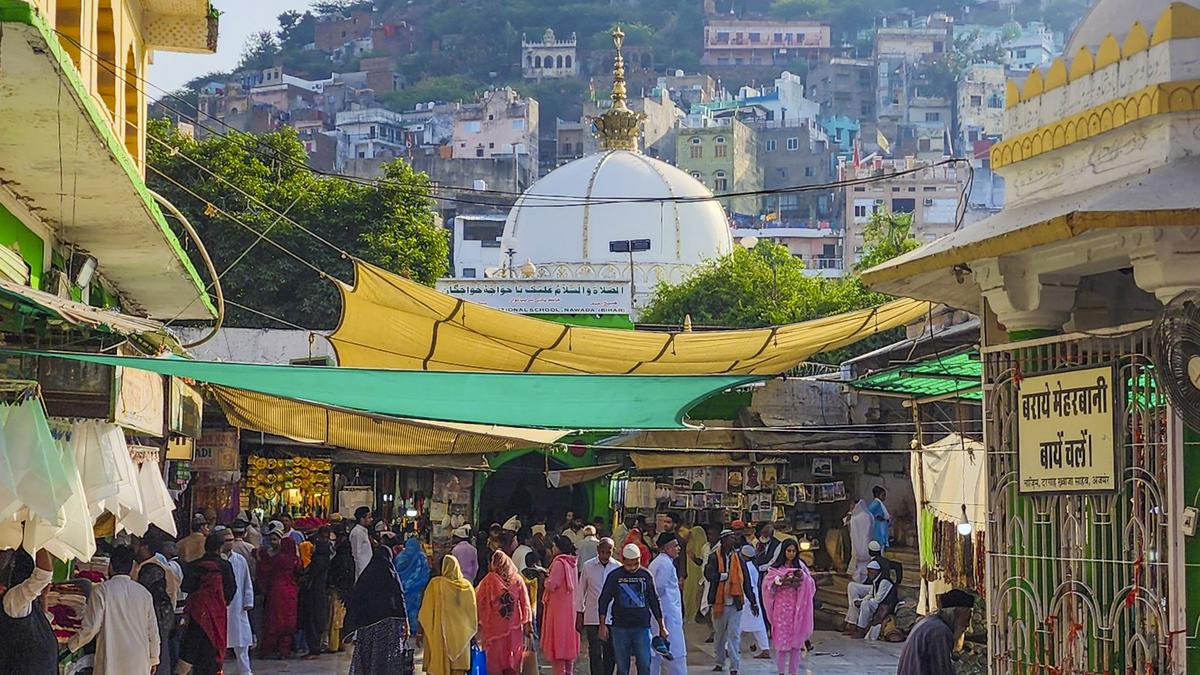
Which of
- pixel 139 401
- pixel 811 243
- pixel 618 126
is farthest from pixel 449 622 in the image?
pixel 811 243

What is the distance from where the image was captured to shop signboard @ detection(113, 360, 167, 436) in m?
9.16

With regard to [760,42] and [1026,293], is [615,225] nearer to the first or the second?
[1026,293]

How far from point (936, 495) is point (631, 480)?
11102 mm

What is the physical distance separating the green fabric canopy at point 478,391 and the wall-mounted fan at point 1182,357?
2.59 meters

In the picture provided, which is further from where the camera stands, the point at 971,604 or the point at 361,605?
the point at 361,605

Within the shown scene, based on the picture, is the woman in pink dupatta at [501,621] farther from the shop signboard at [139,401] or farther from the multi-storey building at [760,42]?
the multi-storey building at [760,42]

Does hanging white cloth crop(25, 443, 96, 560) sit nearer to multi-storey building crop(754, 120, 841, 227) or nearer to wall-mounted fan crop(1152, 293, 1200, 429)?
wall-mounted fan crop(1152, 293, 1200, 429)

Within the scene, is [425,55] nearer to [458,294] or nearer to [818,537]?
[458,294]

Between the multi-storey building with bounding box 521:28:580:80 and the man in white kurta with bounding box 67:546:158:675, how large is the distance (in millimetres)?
133541

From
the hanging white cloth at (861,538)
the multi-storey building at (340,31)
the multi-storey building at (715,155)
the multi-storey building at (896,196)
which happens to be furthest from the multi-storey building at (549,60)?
the hanging white cloth at (861,538)

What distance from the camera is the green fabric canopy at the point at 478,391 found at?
8.08 meters

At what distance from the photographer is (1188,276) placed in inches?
247

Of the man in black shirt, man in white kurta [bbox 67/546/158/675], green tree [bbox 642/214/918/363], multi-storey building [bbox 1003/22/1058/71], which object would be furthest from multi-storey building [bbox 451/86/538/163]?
man in white kurta [bbox 67/546/158/675]

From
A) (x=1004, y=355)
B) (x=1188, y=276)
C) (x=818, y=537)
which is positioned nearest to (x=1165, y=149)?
(x=1188, y=276)
